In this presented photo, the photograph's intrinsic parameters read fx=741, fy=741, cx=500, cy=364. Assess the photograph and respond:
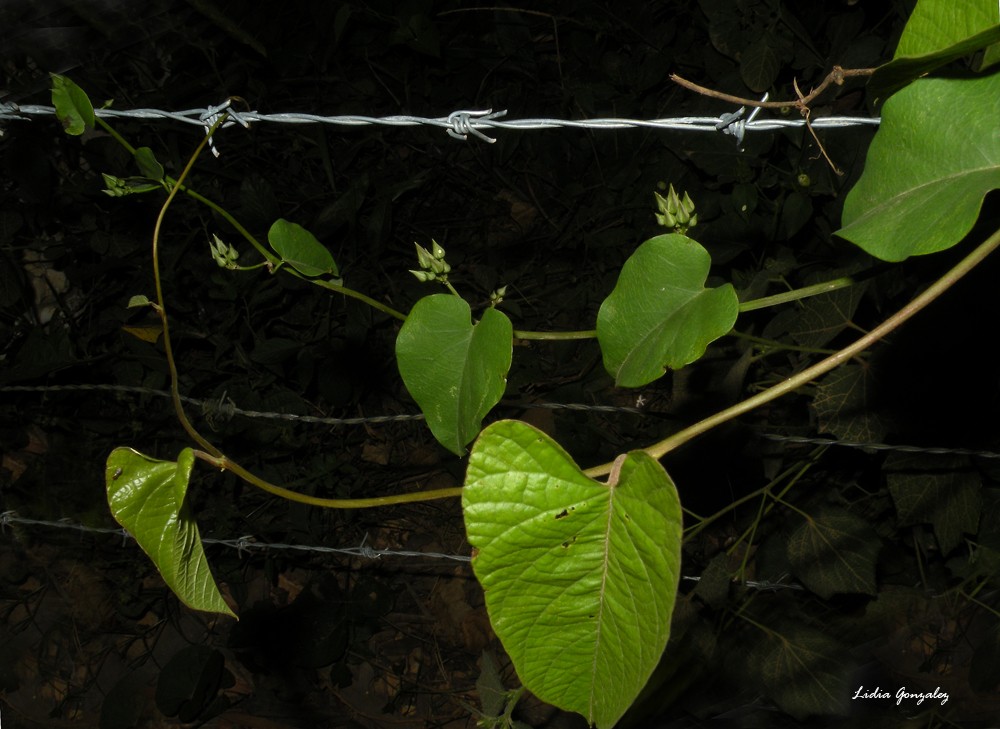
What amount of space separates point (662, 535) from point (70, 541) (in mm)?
1894

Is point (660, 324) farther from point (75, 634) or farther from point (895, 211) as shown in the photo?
point (75, 634)

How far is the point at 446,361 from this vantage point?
53 centimetres

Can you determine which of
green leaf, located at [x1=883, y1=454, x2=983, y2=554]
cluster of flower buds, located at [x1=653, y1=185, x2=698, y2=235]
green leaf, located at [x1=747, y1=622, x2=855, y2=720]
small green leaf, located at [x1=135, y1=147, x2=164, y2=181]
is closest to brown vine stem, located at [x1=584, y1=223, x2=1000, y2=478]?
cluster of flower buds, located at [x1=653, y1=185, x2=698, y2=235]

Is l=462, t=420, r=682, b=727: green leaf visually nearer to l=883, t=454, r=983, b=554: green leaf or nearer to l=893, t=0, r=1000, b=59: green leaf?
l=893, t=0, r=1000, b=59: green leaf

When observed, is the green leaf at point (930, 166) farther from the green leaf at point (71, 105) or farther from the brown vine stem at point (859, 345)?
the green leaf at point (71, 105)

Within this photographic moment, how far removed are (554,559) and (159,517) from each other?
246 millimetres

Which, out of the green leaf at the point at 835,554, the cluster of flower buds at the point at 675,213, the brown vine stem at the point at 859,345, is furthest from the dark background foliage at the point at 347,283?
the brown vine stem at the point at 859,345

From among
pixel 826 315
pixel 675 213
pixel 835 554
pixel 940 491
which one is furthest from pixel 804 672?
pixel 675 213

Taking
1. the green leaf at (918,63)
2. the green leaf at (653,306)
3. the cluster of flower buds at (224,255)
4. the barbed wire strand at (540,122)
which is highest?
the green leaf at (918,63)

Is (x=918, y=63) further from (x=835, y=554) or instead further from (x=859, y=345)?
(x=835, y=554)

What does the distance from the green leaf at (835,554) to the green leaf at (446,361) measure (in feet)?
2.35

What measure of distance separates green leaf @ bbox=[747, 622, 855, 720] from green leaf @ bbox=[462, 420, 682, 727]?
2.57 ft

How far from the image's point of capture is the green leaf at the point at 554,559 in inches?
14.0

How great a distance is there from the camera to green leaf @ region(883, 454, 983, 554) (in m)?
0.93
